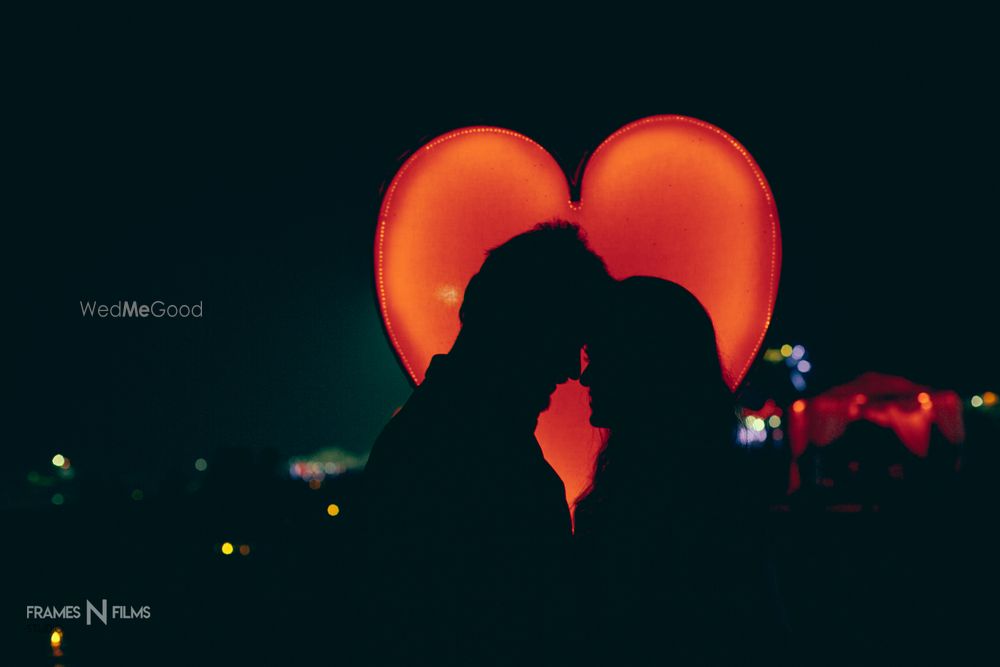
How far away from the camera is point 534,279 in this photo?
2.30 meters

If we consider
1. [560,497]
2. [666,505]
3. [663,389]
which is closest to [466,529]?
[560,497]

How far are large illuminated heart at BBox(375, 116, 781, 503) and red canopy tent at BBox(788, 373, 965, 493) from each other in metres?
13.0

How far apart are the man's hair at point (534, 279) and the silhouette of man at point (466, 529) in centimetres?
17

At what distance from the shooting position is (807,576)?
25.1ft

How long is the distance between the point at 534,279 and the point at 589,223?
81cm

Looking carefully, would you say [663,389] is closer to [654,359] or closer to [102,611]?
[654,359]

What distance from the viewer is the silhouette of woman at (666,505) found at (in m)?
2.13

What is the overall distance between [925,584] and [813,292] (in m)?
21.9

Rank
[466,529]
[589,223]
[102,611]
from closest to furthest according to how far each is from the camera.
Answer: [466,529] < [589,223] < [102,611]

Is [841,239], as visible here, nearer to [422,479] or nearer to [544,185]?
[544,185]

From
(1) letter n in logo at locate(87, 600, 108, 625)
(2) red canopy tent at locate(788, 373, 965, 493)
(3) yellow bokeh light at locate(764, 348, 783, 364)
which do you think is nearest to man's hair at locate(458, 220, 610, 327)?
(1) letter n in logo at locate(87, 600, 108, 625)

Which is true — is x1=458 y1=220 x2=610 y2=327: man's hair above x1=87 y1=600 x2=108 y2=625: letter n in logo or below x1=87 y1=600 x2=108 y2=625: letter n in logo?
above

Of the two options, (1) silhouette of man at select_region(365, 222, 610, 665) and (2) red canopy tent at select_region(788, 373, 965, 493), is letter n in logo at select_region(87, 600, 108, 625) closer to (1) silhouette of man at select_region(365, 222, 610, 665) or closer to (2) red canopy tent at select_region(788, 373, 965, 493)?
(1) silhouette of man at select_region(365, 222, 610, 665)

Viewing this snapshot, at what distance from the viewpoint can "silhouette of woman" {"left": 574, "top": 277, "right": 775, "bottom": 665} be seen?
6.98ft
